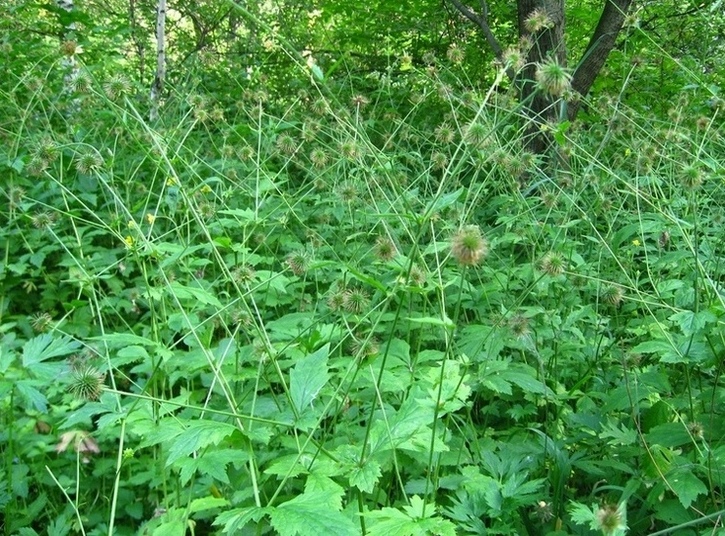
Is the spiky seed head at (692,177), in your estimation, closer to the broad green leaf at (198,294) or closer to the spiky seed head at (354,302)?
the spiky seed head at (354,302)

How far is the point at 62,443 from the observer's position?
2.28 meters

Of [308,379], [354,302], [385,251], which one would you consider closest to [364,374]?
[354,302]

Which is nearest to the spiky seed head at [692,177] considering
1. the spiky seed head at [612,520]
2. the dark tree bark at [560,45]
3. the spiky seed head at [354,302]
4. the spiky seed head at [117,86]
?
the spiky seed head at [354,302]

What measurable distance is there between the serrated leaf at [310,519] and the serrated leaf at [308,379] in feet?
0.72

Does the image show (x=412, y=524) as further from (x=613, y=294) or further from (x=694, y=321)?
(x=613, y=294)

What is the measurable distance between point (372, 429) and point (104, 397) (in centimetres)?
79

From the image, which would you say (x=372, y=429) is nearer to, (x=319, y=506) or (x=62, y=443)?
(x=319, y=506)

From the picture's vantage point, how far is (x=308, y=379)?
1434 millimetres

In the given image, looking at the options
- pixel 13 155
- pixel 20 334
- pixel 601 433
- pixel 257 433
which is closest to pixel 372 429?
pixel 257 433

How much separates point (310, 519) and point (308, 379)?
341mm

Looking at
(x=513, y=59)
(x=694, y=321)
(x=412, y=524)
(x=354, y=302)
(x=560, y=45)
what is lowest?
(x=412, y=524)

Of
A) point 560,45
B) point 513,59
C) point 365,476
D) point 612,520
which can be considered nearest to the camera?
point 612,520

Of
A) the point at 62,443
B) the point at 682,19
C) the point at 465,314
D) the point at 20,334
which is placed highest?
the point at 682,19

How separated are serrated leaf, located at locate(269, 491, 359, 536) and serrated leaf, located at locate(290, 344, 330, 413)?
8.7 inches
